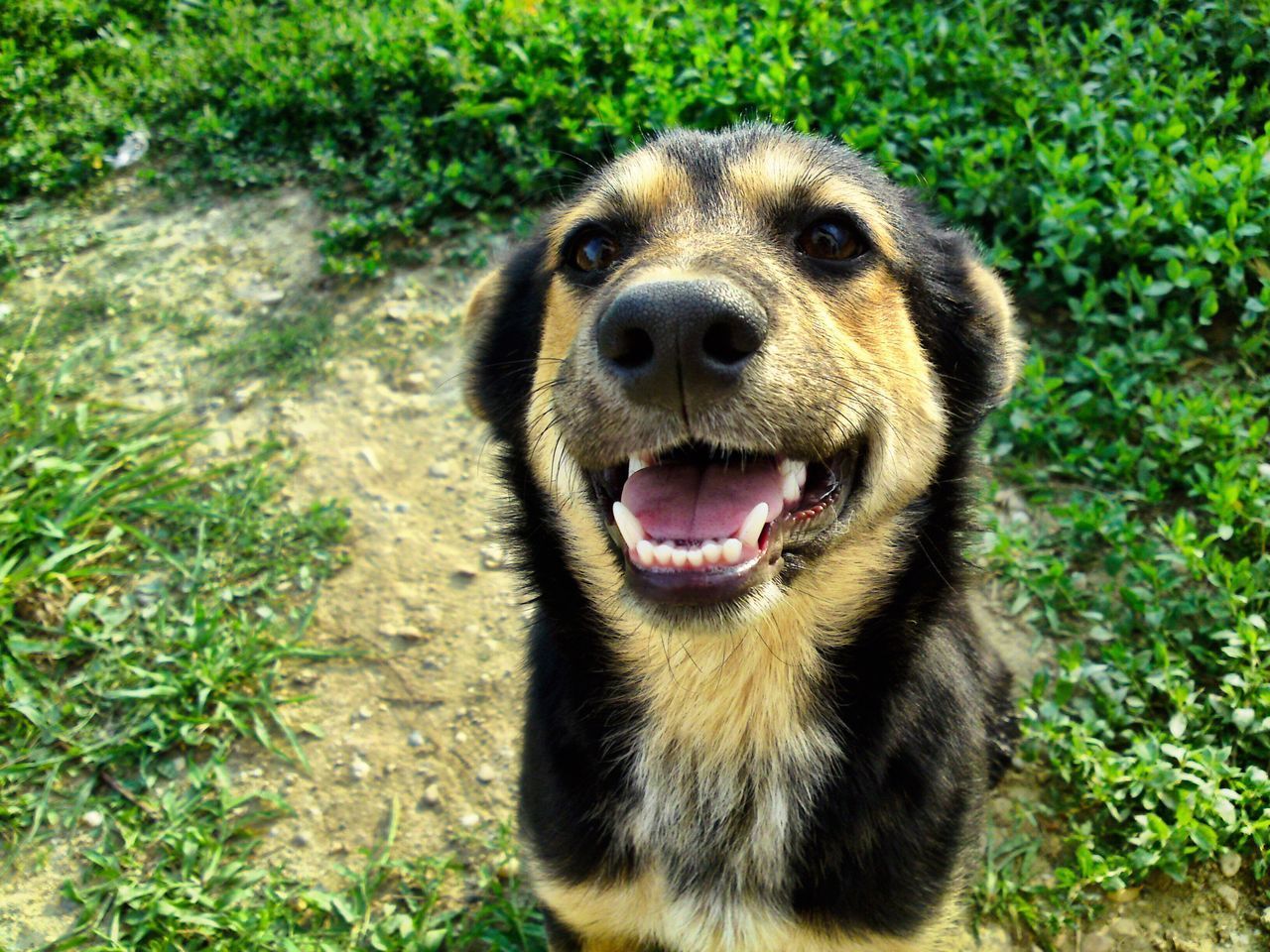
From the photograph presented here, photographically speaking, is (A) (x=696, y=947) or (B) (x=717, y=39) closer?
(A) (x=696, y=947)

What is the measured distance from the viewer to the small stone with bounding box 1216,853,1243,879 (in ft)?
9.95

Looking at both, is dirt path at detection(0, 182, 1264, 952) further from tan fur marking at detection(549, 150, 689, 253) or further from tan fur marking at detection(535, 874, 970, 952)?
tan fur marking at detection(549, 150, 689, 253)

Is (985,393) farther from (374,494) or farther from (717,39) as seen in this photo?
(717,39)

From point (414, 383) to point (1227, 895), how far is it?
3933 mm

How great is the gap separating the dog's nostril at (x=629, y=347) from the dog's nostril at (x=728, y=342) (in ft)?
0.41

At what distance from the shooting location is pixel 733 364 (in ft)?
7.00

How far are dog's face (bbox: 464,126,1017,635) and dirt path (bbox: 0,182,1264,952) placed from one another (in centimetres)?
76

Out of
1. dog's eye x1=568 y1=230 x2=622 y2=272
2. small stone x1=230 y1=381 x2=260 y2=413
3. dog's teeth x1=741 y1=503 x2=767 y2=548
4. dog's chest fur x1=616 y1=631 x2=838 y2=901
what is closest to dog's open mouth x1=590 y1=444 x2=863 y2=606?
dog's teeth x1=741 y1=503 x2=767 y2=548

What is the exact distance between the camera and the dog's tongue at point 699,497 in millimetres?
2326

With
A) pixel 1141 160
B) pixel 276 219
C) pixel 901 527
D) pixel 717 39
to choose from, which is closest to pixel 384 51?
pixel 276 219

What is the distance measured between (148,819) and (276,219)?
11.6ft

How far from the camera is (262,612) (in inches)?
159

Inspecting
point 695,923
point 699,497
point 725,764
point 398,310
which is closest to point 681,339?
point 699,497

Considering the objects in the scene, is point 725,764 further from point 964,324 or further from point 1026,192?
point 1026,192
